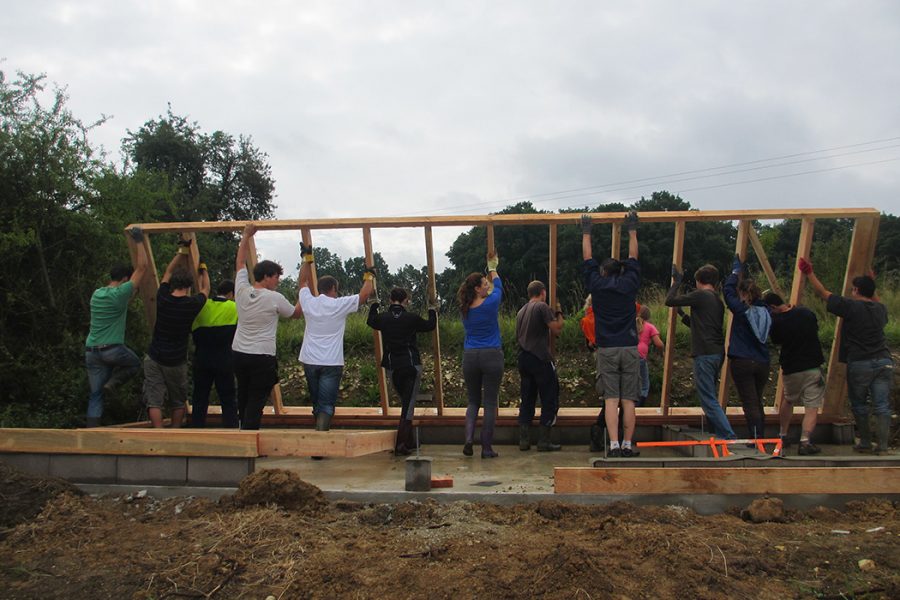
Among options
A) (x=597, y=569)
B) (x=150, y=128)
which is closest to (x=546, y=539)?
(x=597, y=569)

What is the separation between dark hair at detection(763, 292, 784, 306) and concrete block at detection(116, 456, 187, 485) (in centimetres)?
576

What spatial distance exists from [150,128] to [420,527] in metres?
22.5

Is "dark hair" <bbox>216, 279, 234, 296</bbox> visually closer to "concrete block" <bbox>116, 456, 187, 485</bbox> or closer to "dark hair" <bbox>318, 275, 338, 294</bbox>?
"dark hair" <bbox>318, 275, 338, 294</bbox>

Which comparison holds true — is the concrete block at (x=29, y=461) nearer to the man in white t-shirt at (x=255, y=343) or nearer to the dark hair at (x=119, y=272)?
the man in white t-shirt at (x=255, y=343)

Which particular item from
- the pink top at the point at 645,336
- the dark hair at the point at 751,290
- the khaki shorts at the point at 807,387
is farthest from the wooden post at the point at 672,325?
the khaki shorts at the point at 807,387

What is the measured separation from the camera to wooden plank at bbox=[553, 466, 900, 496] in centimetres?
487

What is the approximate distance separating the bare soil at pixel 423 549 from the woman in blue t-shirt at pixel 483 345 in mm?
2118

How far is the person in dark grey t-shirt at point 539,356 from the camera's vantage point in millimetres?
7105

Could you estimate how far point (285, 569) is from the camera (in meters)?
3.75

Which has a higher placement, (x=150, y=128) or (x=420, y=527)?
(x=150, y=128)

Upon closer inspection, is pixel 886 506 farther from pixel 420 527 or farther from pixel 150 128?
pixel 150 128

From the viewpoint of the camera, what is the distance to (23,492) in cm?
481

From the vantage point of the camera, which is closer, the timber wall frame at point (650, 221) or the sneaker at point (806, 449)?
the sneaker at point (806, 449)

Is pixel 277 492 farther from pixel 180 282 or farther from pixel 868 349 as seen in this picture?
pixel 868 349
